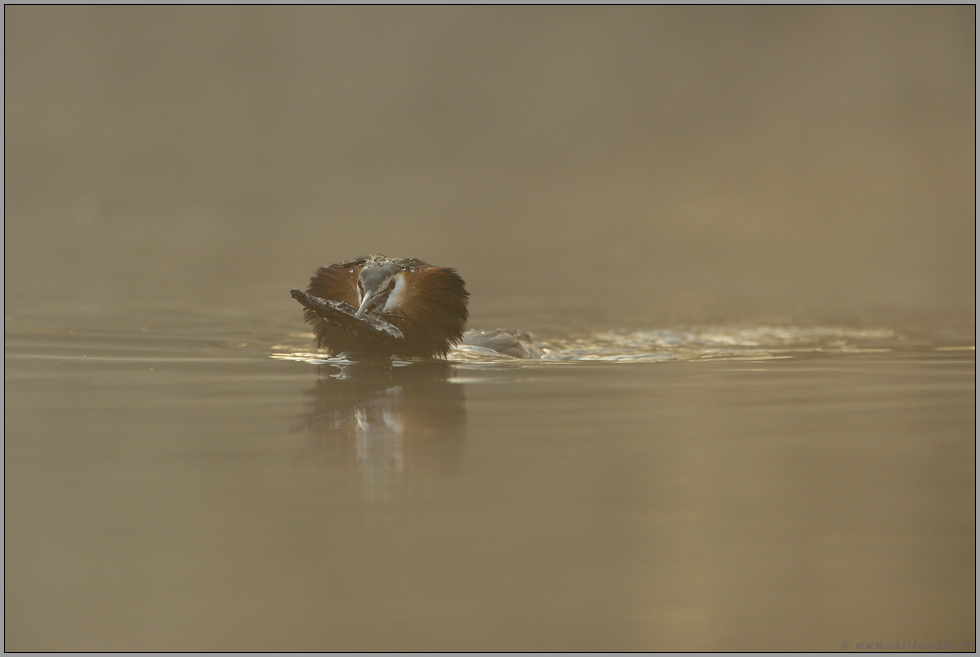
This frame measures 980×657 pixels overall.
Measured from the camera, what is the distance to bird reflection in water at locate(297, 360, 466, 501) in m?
2.32

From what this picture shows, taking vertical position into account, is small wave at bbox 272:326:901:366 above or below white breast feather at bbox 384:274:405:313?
below

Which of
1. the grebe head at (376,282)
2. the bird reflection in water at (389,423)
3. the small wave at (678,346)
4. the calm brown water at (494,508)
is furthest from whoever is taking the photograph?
the small wave at (678,346)

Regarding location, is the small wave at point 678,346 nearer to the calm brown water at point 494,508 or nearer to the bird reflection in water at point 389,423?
the bird reflection in water at point 389,423

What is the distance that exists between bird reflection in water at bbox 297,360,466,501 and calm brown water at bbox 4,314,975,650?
0.04 feet

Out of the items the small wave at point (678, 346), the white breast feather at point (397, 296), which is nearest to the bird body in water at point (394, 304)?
the white breast feather at point (397, 296)

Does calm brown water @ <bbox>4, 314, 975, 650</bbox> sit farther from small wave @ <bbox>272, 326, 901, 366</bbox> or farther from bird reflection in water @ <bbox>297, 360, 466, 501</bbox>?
small wave @ <bbox>272, 326, 901, 366</bbox>

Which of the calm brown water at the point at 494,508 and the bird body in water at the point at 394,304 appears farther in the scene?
the bird body in water at the point at 394,304

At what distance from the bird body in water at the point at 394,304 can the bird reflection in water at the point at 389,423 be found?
0.10 meters

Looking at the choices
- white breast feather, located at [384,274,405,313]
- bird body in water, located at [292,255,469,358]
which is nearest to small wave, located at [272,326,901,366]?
bird body in water, located at [292,255,469,358]

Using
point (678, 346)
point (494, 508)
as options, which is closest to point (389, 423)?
point (494, 508)

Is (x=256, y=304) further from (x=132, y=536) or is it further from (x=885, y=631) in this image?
(x=885, y=631)

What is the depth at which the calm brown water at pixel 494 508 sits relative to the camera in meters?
1.62

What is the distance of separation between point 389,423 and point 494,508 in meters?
0.77

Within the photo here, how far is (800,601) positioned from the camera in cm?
168
